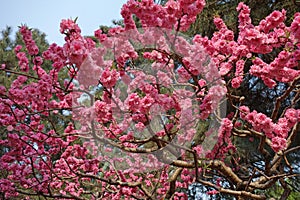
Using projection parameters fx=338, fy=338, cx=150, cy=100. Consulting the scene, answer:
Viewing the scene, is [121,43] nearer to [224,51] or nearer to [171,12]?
[171,12]

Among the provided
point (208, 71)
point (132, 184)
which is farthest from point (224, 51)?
point (132, 184)

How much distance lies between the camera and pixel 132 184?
2.42 meters

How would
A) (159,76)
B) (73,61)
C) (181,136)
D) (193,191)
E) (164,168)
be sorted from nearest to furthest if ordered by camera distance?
(73,61), (159,76), (181,136), (164,168), (193,191)

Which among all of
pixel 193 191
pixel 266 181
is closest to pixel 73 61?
pixel 266 181

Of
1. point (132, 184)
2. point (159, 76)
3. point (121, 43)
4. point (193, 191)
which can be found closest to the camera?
point (121, 43)

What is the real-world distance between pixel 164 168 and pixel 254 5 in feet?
7.03

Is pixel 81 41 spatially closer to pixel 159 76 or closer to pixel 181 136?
pixel 159 76

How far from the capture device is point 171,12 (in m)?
2.12

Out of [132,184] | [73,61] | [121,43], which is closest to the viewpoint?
[73,61]

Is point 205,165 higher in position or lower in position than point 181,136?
lower

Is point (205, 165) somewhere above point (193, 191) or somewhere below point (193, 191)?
below

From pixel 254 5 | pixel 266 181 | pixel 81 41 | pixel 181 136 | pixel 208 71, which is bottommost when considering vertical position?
pixel 266 181

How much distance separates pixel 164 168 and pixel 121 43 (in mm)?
1931

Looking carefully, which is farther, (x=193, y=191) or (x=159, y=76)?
(x=193, y=191)
